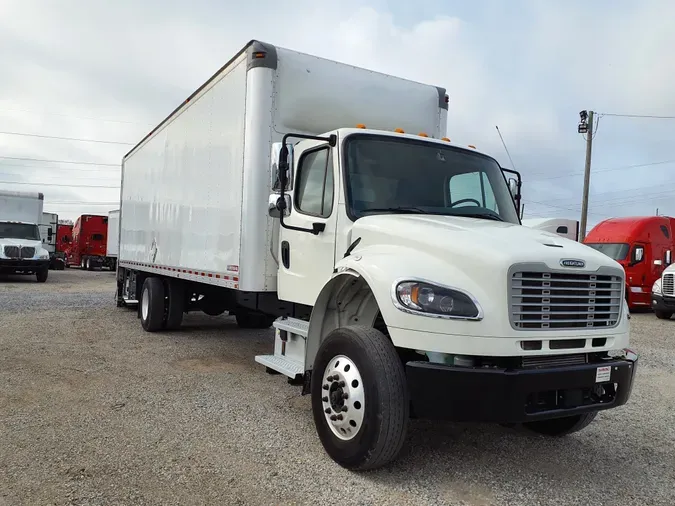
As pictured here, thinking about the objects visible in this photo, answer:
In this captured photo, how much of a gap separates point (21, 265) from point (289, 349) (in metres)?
20.2

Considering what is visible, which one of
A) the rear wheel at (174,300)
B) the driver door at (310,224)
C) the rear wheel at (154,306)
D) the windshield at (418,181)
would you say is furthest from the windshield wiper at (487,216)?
the rear wheel at (154,306)

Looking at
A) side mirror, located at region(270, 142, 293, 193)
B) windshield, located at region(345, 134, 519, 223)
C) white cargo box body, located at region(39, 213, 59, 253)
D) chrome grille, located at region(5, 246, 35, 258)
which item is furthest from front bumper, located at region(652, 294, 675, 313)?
white cargo box body, located at region(39, 213, 59, 253)

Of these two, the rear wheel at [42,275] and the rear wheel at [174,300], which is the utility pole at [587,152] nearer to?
the rear wheel at [174,300]

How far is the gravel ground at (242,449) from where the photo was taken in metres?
3.56

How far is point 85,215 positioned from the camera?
115 ft

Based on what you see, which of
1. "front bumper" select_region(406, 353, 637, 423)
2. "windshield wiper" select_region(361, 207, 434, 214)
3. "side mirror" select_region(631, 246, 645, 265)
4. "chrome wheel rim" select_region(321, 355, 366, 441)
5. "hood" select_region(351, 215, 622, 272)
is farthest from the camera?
"side mirror" select_region(631, 246, 645, 265)

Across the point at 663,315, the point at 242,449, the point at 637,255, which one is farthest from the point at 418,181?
the point at 637,255

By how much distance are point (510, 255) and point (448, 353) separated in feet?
2.40

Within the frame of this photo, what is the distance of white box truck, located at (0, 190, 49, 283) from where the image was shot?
2156 centimetres

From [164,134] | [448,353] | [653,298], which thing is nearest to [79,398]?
[448,353]

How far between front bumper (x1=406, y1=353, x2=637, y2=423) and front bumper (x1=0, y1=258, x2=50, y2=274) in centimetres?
2201

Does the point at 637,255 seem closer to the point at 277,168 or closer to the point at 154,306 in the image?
the point at 154,306

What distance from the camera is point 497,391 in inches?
131

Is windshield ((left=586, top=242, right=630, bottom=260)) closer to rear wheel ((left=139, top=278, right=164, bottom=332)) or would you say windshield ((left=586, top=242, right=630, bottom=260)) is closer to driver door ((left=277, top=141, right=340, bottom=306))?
rear wheel ((left=139, top=278, right=164, bottom=332))
